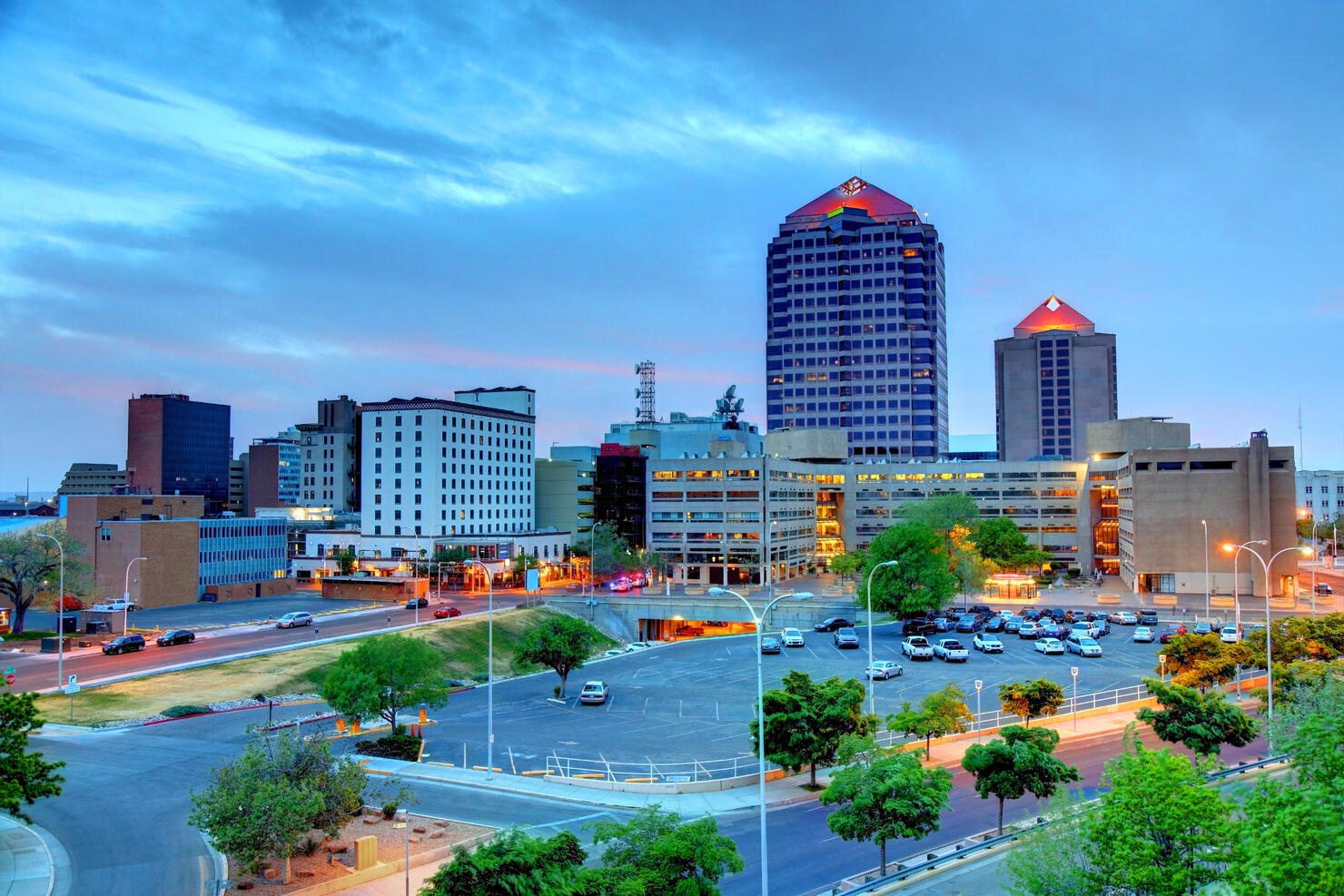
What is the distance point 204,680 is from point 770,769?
39.2m

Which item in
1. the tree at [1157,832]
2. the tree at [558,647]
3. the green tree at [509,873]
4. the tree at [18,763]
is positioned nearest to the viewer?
the tree at [1157,832]

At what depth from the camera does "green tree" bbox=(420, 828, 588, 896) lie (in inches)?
764

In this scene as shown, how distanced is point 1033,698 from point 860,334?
483 ft

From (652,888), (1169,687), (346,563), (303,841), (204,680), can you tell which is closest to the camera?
(652,888)

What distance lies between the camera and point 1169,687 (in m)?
37.4

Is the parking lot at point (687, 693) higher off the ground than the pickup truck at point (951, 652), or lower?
lower

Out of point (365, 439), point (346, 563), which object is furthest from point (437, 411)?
point (346, 563)

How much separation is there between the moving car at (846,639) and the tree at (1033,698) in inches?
1288

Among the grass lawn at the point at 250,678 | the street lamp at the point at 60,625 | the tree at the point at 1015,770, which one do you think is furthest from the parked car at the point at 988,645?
the street lamp at the point at 60,625

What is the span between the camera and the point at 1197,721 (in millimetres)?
36125

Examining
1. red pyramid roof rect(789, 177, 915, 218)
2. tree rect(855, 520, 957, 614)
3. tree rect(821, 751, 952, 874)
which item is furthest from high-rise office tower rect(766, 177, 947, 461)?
tree rect(821, 751, 952, 874)

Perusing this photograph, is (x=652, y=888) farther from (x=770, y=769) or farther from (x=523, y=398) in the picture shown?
(x=523, y=398)

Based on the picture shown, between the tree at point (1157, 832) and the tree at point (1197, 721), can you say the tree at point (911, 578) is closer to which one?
the tree at point (1197, 721)

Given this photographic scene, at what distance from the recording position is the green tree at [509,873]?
1941 centimetres
